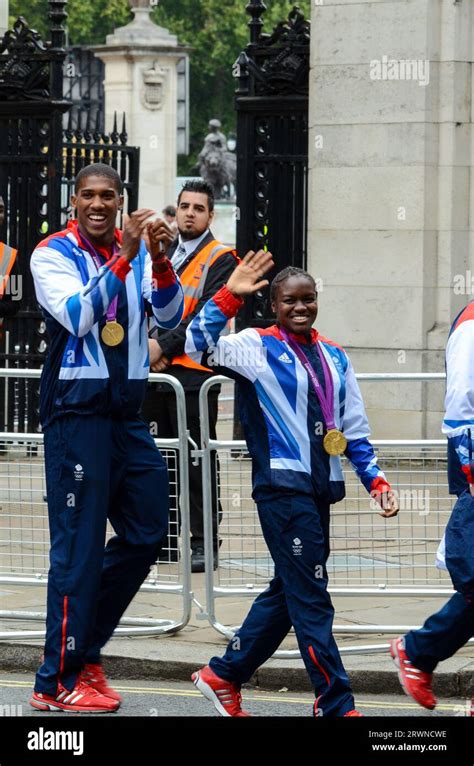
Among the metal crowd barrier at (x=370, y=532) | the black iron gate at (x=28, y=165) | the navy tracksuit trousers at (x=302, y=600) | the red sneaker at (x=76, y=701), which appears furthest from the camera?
the black iron gate at (x=28, y=165)

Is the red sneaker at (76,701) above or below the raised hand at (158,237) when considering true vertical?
below

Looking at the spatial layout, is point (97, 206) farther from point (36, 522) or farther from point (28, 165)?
point (28, 165)

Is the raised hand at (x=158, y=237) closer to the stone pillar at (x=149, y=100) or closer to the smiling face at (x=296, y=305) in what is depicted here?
the smiling face at (x=296, y=305)

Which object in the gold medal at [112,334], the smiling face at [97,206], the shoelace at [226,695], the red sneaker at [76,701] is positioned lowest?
the red sneaker at [76,701]

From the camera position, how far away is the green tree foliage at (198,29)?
64.5 m

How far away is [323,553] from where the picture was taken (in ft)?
22.6

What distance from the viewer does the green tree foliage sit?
212 ft

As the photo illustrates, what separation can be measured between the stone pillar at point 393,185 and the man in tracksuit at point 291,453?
709 centimetres

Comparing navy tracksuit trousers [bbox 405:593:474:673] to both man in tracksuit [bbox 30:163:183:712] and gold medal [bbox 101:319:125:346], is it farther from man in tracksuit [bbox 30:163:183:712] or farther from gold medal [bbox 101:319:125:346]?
gold medal [bbox 101:319:125:346]

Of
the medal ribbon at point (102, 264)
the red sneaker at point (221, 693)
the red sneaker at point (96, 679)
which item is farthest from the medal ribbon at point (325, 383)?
the red sneaker at point (96, 679)

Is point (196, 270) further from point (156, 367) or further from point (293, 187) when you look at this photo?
point (293, 187)

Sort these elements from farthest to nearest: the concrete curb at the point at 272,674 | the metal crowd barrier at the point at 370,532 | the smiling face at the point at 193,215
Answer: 1. the smiling face at the point at 193,215
2. the metal crowd barrier at the point at 370,532
3. the concrete curb at the point at 272,674

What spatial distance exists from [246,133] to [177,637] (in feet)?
24.1

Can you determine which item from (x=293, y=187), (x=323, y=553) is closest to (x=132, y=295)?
(x=323, y=553)
